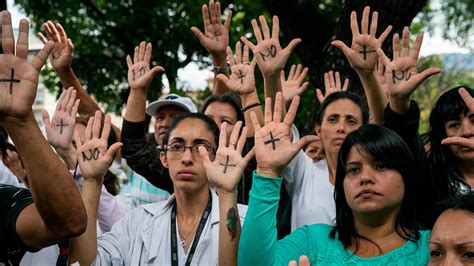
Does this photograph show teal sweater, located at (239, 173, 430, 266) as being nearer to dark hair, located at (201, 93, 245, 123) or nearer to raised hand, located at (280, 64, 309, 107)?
raised hand, located at (280, 64, 309, 107)

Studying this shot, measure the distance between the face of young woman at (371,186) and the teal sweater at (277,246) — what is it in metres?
0.18

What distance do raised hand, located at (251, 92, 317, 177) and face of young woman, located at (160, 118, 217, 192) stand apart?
557mm

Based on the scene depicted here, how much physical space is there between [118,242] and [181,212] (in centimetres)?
36

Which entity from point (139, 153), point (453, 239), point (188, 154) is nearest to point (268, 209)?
point (453, 239)

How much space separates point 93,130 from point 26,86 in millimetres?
1458

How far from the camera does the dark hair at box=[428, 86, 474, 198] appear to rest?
370 centimetres

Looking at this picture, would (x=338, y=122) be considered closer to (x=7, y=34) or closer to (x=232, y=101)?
(x=232, y=101)

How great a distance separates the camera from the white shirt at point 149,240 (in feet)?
11.2

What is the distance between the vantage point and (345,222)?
3.12 meters

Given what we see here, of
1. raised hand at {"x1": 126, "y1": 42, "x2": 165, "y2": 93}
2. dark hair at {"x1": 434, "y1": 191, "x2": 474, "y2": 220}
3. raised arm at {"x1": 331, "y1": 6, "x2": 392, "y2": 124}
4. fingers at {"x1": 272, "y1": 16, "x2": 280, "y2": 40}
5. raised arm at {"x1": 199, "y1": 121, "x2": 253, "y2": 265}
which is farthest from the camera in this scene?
raised hand at {"x1": 126, "y1": 42, "x2": 165, "y2": 93}

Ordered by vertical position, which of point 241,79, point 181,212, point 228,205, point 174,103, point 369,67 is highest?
point 369,67

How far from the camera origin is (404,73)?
3688 millimetres

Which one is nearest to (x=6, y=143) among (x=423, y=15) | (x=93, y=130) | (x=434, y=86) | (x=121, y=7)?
(x=93, y=130)

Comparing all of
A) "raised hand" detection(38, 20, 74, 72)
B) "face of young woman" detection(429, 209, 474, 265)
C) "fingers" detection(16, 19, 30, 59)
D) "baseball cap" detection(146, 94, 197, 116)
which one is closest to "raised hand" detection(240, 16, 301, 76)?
"baseball cap" detection(146, 94, 197, 116)
